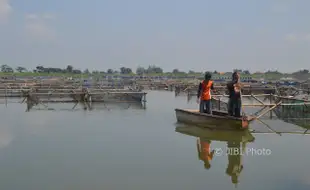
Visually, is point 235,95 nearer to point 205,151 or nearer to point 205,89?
point 205,89

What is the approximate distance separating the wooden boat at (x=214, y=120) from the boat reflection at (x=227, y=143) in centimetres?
17

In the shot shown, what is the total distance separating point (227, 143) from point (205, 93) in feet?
8.74

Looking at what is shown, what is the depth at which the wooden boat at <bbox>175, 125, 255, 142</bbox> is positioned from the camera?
10.3 metres

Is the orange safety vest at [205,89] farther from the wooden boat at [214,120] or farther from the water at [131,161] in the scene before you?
the water at [131,161]

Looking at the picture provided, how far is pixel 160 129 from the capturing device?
483 inches


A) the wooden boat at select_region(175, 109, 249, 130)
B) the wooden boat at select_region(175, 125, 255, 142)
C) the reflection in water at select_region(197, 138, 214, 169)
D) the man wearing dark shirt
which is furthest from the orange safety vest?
the reflection in water at select_region(197, 138, 214, 169)

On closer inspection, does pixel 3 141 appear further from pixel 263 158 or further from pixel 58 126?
pixel 263 158

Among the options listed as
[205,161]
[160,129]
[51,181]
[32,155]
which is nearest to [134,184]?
[51,181]

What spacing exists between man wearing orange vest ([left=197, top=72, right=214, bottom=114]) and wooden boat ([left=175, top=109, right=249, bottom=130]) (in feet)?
1.49

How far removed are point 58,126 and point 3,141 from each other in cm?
304

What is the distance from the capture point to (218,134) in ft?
36.0

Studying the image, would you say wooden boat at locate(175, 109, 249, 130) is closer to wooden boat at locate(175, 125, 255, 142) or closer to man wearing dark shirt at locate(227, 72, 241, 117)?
wooden boat at locate(175, 125, 255, 142)

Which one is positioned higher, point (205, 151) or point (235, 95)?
point (235, 95)

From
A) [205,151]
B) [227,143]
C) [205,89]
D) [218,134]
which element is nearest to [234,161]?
[205,151]
